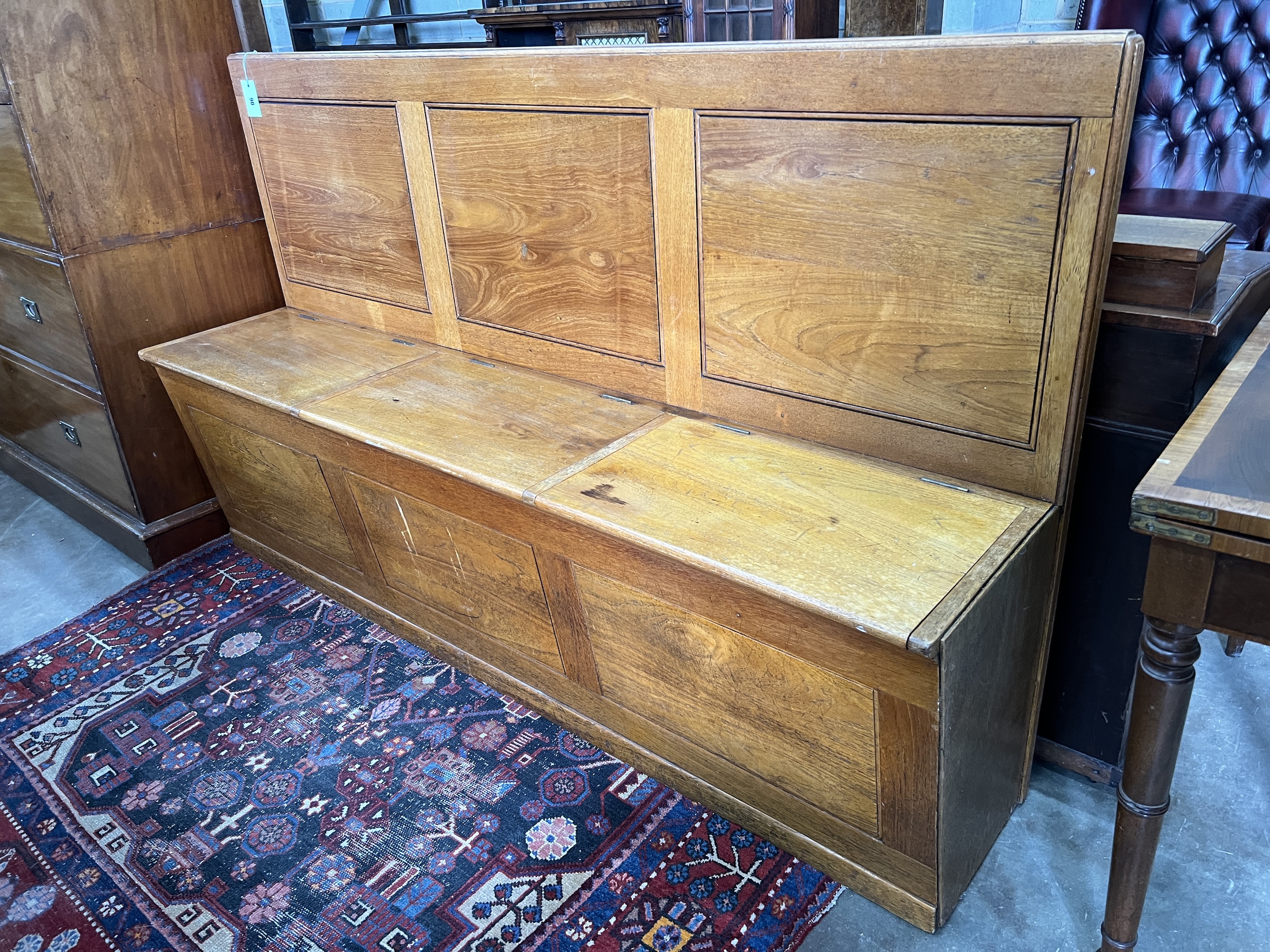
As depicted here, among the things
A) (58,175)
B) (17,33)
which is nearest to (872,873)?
(58,175)

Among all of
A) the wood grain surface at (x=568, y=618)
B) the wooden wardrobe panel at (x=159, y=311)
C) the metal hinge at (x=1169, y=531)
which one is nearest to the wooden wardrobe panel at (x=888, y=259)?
the metal hinge at (x=1169, y=531)

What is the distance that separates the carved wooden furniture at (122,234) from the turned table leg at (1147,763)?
258cm

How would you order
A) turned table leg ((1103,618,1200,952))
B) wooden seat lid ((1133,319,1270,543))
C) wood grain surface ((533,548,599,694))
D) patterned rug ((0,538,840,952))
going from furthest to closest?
wood grain surface ((533,548,599,694)), patterned rug ((0,538,840,952)), turned table leg ((1103,618,1200,952)), wooden seat lid ((1133,319,1270,543))

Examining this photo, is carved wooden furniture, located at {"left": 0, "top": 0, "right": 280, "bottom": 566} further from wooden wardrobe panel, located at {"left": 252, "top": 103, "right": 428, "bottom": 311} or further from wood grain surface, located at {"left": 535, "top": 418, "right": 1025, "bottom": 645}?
wood grain surface, located at {"left": 535, "top": 418, "right": 1025, "bottom": 645}

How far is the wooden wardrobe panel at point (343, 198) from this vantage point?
2.25 m

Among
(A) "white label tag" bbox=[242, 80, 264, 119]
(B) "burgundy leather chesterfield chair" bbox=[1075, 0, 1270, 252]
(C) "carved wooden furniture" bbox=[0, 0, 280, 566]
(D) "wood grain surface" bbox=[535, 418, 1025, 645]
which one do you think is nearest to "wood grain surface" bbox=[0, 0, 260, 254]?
(C) "carved wooden furniture" bbox=[0, 0, 280, 566]

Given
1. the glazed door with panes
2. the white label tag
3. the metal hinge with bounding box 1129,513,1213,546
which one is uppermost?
the glazed door with panes

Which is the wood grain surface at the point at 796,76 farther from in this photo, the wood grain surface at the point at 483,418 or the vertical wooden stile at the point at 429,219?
the wood grain surface at the point at 483,418

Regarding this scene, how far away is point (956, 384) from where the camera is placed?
149 centimetres

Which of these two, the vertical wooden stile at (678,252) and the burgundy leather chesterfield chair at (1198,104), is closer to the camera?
the vertical wooden stile at (678,252)

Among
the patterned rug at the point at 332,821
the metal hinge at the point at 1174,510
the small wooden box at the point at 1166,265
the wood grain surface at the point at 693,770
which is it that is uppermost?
the small wooden box at the point at 1166,265

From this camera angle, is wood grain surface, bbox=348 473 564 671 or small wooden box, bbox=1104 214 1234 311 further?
wood grain surface, bbox=348 473 564 671

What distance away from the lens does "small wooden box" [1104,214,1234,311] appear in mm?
1342

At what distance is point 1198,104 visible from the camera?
290 centimetres
